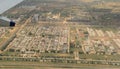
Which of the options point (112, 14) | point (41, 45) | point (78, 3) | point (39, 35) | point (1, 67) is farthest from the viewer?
point (78, 3)

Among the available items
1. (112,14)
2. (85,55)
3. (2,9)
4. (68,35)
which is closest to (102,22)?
(112,14)

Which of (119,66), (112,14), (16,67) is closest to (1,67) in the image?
(16,67)

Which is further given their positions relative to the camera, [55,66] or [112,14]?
[112,14]

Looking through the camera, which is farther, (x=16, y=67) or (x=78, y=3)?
(x=78, y=3)

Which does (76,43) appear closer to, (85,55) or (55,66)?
(85,55)

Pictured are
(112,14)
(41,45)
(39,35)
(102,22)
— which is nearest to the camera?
(41,45)

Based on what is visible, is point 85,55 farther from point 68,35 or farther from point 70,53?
point 68,35

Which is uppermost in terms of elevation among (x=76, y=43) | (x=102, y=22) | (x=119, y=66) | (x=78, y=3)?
(x=78, y=3)

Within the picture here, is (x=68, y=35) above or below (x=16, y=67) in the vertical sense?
above

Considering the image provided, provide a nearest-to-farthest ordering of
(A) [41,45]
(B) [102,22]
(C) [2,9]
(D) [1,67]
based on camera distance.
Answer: (C) [2,9]
(D) [1,67]
(A) [41,45]
(B) [102,22]
